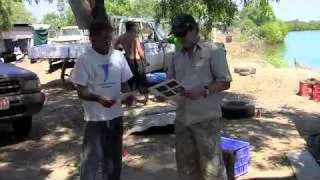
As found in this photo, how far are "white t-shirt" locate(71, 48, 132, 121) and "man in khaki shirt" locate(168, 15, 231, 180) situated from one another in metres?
0.57

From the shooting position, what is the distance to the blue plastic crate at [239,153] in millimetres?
5859

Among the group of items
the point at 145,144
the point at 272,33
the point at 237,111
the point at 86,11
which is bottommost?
the point at 272,33

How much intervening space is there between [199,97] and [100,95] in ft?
2.91

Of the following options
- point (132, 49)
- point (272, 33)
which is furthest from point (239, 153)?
point (272, 33)

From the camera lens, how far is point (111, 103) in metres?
4.46

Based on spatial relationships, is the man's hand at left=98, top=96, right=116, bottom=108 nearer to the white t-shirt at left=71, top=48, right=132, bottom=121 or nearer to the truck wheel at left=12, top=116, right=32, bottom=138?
the white t-shirt at left=71, top=48, right=132, bottom=121

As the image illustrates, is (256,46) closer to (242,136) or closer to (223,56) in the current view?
(242,136)

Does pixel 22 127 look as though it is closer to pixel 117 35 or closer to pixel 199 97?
pixel 199 97

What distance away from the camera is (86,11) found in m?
8.48

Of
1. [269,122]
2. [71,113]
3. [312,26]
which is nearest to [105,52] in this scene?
[269,122]

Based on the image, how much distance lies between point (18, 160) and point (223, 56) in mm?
4388

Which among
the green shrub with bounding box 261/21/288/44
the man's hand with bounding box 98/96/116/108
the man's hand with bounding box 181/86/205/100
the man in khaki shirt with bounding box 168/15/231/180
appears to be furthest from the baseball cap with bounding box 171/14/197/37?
the green shrub with bounding box 261/21/288/44

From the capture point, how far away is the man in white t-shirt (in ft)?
14.8

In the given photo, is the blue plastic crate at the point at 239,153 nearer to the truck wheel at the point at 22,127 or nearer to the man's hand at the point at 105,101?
the man's hand at the point at 105,101
